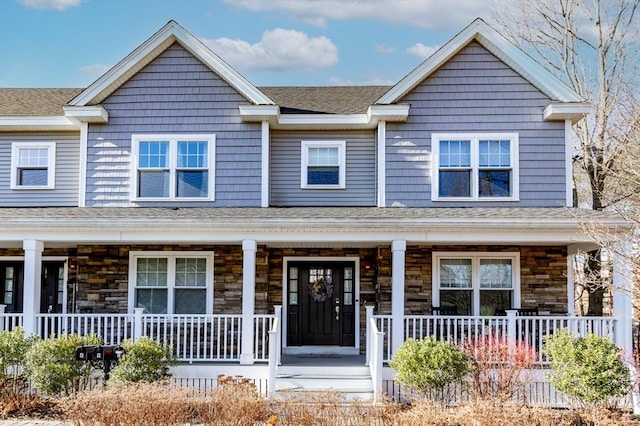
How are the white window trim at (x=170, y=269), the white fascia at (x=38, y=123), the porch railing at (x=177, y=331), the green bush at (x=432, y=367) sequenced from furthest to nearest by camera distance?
the white fascia at (x=38, y=123)
the white window trim at (x=170, y=269)
the porch railing at (x=177, y=331)
the green bush at (x=432, y=367)

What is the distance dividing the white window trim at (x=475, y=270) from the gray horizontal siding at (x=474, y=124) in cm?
107

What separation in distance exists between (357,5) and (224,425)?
61.3 feet

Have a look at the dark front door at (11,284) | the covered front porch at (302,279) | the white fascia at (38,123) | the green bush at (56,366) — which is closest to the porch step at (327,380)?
the covered front porch at (302,279)

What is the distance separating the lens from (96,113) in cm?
1409

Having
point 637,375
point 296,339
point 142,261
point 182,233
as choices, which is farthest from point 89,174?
point 637,375

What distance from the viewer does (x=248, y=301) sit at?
12.4m

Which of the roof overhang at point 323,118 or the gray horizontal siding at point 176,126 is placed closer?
the roof overhang at point 323,118

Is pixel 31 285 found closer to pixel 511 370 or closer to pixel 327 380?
pixel 327 380

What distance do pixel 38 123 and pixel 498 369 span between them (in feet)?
36.1

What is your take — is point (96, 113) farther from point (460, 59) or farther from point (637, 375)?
point (637, 375)

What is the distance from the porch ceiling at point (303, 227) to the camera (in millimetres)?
12234

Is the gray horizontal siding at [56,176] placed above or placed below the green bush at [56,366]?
above

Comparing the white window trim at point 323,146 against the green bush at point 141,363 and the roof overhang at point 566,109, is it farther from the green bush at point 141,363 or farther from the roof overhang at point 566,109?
the green bush at point 141,363

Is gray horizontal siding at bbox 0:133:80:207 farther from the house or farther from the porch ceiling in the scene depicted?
the porch ceiling
